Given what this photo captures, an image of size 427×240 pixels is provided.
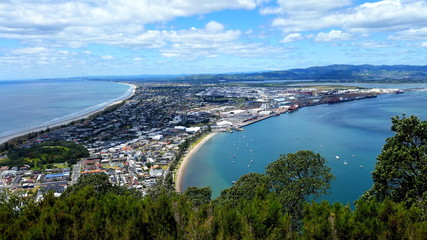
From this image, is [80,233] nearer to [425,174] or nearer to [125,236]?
[125,236]

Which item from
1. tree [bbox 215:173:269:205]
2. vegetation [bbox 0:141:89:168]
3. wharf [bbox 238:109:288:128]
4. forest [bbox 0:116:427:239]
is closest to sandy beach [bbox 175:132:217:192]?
wharf [bbox 238:109:288:128]

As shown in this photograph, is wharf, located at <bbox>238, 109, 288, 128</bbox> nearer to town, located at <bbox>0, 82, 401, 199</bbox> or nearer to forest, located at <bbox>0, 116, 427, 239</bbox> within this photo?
town, located at <bbox>0, 82, 401, 199</bbox>

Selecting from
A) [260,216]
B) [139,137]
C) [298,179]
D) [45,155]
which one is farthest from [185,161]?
[260,216]

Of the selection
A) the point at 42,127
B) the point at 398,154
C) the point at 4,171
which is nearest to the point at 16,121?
the point at 42,127

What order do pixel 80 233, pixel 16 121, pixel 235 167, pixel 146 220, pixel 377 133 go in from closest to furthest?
1. pixel 80 233
2. pixel 146 220
3. pixel 235 167
4. pixel 377 133
5. pixel 16 121

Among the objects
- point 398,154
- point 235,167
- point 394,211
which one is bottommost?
point 235,167

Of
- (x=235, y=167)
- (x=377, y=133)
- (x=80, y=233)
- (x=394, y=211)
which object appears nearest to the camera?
(x=394, y=211)

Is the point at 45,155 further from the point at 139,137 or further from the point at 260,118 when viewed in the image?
the point at 260,118

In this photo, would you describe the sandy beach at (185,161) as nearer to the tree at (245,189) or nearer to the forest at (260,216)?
the tree at (245,189)
